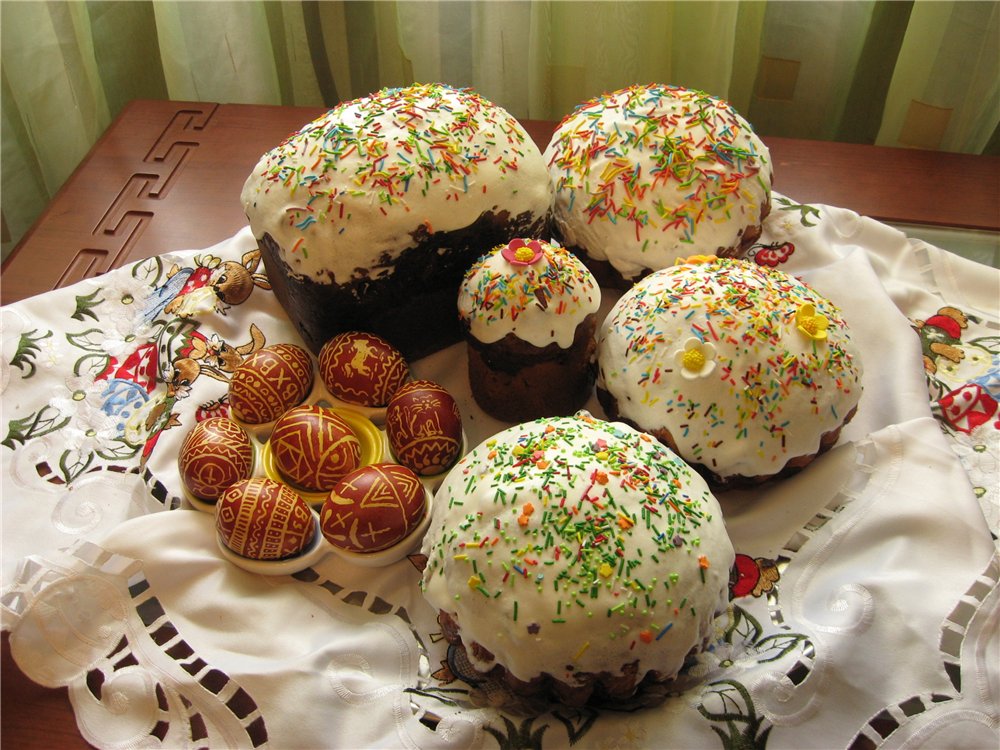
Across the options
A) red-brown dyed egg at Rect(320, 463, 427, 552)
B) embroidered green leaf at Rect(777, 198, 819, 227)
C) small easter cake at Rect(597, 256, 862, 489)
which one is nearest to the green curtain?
embroidered green leaf at Rect(777, 198, 819, 227)

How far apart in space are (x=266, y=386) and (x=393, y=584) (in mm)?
321

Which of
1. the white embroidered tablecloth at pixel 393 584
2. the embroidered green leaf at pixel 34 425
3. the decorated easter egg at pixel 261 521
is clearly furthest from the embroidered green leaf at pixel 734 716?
the embroidered green leaf at pixel 34 425

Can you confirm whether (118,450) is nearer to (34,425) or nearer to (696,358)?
(34,425)

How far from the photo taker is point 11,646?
3.07 ft

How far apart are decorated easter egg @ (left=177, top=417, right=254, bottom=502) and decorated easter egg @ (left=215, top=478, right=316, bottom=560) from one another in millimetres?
41

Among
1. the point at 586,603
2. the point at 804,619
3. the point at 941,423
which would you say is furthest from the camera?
the point at 941,423

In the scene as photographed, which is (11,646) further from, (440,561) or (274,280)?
(274,280)

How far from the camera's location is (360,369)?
116 cm

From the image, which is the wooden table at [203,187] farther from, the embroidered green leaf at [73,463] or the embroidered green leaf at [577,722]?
the embroidered green leaf at [577,722]

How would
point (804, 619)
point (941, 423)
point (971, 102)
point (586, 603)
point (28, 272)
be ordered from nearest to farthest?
point (586, 603)
point (804, 619)
point (941, 423)
point (28, 272)
point (971, 102)

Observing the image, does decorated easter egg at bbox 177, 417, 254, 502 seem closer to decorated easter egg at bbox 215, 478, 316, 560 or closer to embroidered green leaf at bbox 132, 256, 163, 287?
decorated easter egg at bbox 215, 478, 316, 560

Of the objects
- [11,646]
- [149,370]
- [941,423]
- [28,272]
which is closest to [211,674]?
[11,646]

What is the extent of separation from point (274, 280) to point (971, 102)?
1.46 meters

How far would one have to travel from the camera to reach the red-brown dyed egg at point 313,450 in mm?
1084
